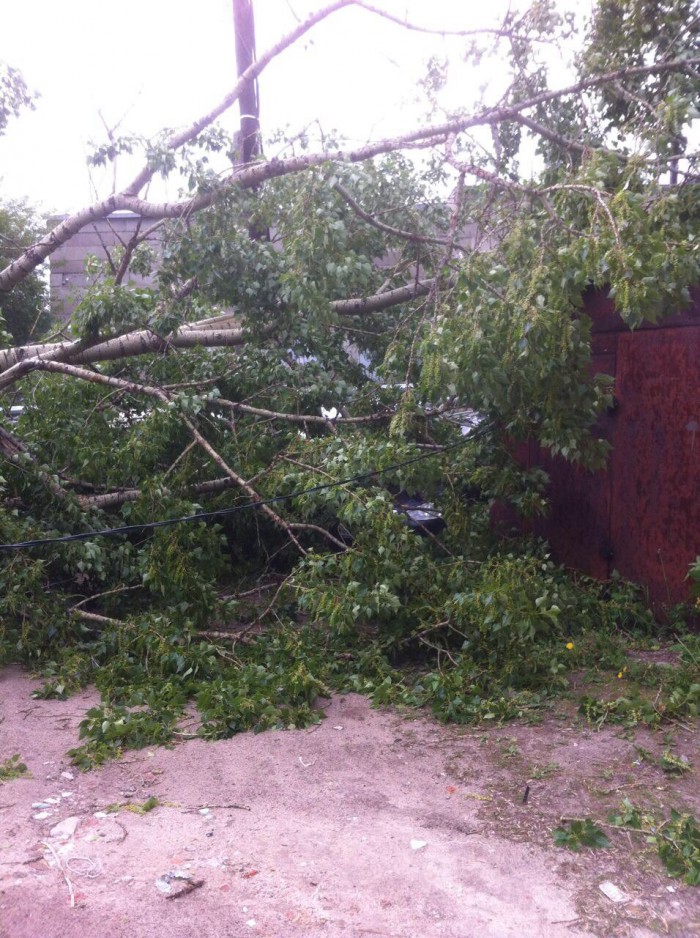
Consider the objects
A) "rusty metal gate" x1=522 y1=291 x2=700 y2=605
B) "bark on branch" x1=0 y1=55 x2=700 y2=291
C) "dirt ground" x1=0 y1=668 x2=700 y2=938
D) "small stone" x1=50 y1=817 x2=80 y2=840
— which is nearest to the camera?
"dirt ground" x1=0 y1=668 x2=700 y2=938

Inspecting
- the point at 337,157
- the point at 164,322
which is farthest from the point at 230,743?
the point at 337,157

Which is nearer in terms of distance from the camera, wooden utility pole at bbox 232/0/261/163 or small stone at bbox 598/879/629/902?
small stone at bbox 598/879/629/902

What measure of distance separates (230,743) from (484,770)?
128 centimetres

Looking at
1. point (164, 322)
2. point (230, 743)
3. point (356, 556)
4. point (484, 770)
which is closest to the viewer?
point (484, 770)

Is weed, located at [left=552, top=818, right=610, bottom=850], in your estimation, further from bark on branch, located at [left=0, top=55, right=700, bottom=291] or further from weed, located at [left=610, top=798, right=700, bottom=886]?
bark on branch, located at [left=0, top=55, right=700, bottom=291]

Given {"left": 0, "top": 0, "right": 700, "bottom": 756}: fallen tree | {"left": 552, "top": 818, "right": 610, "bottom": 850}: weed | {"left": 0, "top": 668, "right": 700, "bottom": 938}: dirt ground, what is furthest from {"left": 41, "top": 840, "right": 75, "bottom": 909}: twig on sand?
{"left": 552, "top": 818, "right": 610, "bottom": 850}: weed

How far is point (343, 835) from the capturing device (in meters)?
3.57

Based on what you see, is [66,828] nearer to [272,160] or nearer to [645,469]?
[645,469]

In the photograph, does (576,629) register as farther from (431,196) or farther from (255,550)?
(431,196)

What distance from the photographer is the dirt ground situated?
2.99m

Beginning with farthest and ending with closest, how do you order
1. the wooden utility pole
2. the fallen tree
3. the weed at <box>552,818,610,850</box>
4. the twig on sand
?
the wooden utility pole, the fallen tree, the weed at <box>552,818,610,850</box>, the twig on sand

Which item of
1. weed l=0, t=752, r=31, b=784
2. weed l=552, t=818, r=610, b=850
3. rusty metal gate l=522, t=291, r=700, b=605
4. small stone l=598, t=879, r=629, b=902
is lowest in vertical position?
small stone l=598, t=879, r=629, b=902

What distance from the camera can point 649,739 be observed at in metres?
4.25

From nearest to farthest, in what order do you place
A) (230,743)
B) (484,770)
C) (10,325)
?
(484,770)
(230,743)
(10,325)
